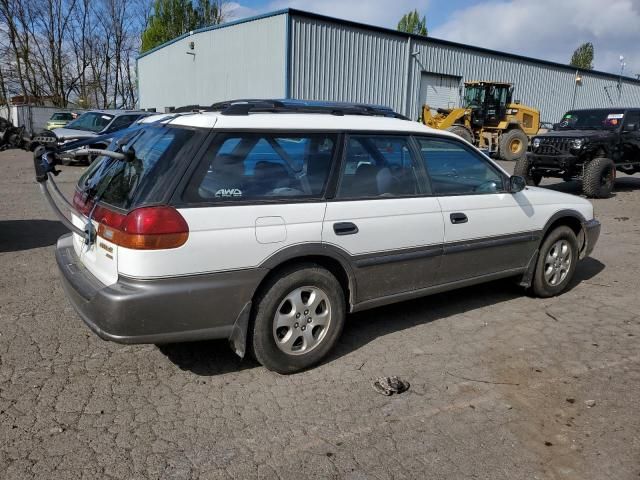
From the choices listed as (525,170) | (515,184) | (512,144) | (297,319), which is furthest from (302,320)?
(512,144)

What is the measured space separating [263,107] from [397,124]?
1060mm

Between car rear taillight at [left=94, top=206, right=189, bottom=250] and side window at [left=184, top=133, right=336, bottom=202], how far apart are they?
0.54ft

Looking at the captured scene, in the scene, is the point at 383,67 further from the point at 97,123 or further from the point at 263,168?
the point at 263,168

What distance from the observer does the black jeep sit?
11.8 metres

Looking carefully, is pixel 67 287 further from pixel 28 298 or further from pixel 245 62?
pixel 245 62

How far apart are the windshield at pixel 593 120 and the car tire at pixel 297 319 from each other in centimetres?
1146

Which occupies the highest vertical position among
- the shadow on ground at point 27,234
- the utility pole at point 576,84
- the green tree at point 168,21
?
Answer: the green tree at point 168,21

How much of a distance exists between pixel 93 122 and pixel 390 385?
A: 15.7m

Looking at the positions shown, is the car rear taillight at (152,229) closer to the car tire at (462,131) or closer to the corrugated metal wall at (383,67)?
the car tire at (462,131)

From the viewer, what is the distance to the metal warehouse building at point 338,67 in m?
19.2

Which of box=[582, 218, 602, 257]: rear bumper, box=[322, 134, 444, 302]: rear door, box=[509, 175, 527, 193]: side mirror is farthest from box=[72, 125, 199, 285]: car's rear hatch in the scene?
box=[582, 218, 602, 257]: rear bumper

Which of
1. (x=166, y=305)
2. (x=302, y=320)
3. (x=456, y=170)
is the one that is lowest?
(x=302, y=320)

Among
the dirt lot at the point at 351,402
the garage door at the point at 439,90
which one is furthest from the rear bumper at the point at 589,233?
the garage door at the point at 439,90

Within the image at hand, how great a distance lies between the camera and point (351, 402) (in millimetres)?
3232
